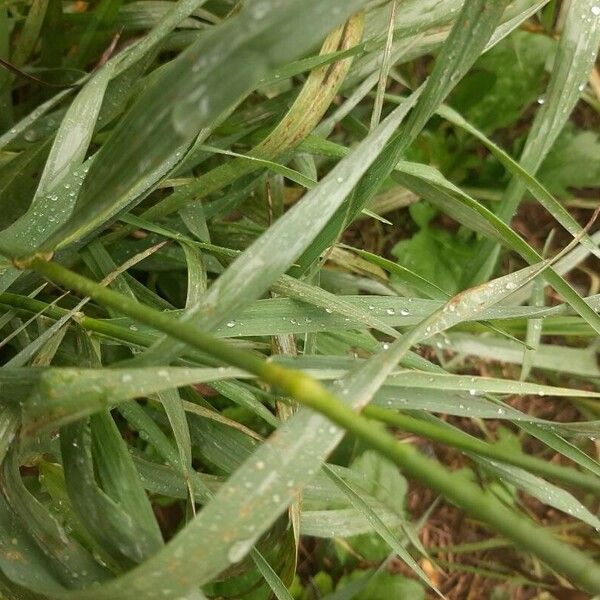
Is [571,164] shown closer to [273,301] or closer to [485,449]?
[273,301]

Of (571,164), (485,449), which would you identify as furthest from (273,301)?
(571,164)

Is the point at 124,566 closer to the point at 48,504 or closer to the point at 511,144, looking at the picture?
the point at 48,504

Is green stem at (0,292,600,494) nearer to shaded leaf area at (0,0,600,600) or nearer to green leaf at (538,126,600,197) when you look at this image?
shaded leaf area at (0,0,600,600)

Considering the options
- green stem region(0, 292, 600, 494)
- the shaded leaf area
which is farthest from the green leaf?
green stem region(0, 292, 600, 494)

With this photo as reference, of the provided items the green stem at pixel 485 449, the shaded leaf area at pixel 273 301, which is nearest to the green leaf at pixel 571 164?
the shaded leaf area at pixel 273 301

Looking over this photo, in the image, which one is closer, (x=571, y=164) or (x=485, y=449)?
(x=485, y=449)

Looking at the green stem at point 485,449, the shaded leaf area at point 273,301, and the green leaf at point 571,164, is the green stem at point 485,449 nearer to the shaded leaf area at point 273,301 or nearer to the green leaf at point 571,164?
the shaded leaf area at point 273,301

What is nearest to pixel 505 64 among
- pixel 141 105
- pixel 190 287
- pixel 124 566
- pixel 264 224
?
pixel 264 224

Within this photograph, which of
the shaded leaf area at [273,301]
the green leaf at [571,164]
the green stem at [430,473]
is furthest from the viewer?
the green leaf at [571,164]
